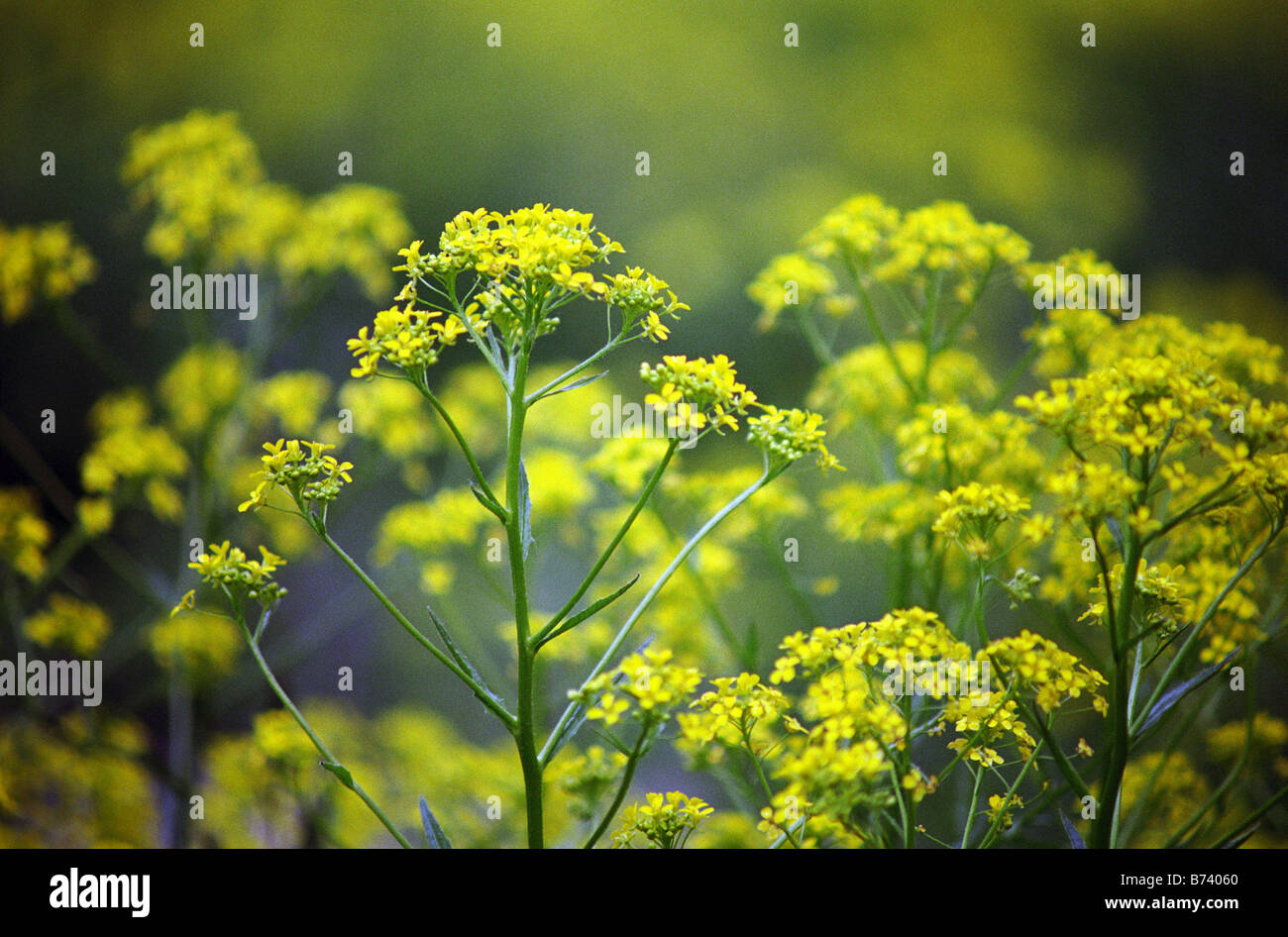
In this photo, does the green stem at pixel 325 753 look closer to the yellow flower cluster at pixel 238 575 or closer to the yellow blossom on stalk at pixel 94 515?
the yellow flower cluster at pixel 238 575

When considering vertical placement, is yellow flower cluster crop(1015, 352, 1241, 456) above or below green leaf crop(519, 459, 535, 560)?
above

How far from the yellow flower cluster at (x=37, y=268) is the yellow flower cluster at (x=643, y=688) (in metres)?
1.63

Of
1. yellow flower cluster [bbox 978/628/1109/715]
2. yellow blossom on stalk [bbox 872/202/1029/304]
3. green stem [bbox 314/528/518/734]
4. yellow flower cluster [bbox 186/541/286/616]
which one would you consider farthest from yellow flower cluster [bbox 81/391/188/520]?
yellow flower cluster [bbox 978/628/1109/715]

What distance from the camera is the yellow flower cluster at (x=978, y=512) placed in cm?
114

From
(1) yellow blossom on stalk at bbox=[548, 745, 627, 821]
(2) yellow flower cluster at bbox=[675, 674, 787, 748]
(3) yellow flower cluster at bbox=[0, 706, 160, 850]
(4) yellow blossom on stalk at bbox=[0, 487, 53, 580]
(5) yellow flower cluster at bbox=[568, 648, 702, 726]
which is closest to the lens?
(5) yellow flower cluster at bbox=[568, 648, 702, 726]

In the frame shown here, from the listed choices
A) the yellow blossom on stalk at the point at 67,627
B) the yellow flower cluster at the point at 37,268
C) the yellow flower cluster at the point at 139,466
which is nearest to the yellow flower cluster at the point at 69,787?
the yellow blossom on stalk at the point at 67,627

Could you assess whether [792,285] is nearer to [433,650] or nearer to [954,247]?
[954,247]

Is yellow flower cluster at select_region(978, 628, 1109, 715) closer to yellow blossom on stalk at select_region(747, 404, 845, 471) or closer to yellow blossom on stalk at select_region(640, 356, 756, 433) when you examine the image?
yellow blossom on stalk at select_region(747, 404, 845, 471)

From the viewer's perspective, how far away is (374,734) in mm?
2191

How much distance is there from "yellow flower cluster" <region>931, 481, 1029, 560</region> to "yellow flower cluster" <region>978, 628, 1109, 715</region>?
120mm

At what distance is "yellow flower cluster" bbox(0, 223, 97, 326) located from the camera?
1.88 m

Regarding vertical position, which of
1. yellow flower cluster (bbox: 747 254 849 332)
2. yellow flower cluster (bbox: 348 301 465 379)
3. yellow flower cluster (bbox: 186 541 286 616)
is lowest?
yellow flower cluster (bbox: 186 541 286 616)
